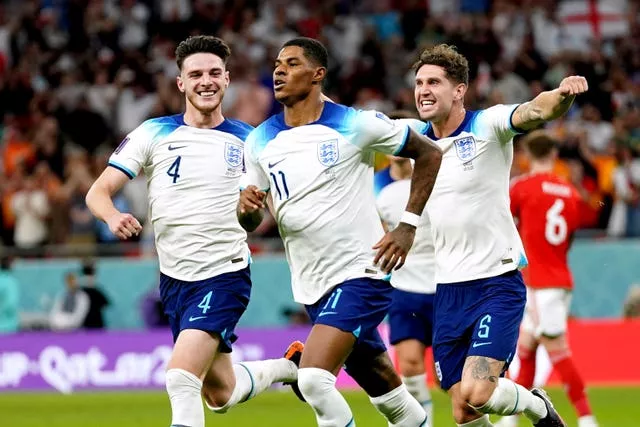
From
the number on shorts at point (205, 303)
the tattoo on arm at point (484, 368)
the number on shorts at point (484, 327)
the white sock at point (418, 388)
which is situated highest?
the number on shorts at point (205, 303)

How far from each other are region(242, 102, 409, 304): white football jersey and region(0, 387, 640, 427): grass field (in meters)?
4.55

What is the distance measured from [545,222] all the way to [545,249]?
28 cm

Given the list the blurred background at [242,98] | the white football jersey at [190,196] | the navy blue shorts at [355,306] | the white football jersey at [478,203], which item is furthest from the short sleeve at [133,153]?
the blurred background at [242,98]

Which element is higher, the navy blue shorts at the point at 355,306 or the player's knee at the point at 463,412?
the navy blue shorts at the point at 355,306

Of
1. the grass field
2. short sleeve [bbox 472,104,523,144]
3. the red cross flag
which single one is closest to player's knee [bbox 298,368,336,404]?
short sleeve [bbox 472,104,523,144]

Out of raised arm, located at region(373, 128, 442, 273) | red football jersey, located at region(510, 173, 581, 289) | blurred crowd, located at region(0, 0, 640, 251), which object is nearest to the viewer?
raised arm, located at region(373, 128, 442, 273)

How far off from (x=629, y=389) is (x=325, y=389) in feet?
30.2

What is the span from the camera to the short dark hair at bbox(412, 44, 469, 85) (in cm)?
948

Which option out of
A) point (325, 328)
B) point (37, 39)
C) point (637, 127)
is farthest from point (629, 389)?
point (37, 39)

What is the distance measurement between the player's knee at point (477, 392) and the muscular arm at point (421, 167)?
1120 mm

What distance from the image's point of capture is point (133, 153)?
374 inches

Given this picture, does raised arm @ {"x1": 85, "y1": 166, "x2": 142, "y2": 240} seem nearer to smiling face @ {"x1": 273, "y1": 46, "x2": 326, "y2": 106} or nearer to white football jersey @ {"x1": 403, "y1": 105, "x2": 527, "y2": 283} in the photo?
smiling face @ {"x1": 273, "y1": 46, "x2": 326, "y2": 106}

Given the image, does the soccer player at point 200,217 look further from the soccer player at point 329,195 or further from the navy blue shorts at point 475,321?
the navy blue shorts at point 475,321

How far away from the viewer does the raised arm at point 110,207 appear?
8.44 meters
